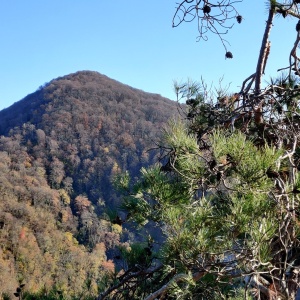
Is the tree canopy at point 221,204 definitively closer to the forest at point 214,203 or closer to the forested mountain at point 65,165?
the forest at point 214,203

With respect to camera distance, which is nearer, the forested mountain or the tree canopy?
the tree canopy

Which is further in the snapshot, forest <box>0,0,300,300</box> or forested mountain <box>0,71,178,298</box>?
forested mountain <box>0,71,178,298</box>

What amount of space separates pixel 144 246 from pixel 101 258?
2308cm

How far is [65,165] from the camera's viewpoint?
3391 centimetres

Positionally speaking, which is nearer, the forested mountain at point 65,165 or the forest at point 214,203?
the forest at point 214,203

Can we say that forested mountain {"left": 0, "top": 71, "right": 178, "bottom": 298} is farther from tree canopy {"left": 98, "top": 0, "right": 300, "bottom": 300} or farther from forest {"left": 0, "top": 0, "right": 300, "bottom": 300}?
tree canopy {"left": 98, "top": 0, "right": 300, "bottom": 300}

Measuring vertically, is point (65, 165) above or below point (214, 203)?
below

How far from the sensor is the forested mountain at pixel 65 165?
22359 mm

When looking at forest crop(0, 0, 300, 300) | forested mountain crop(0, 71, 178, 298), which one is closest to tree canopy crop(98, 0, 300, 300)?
forest crop(0, 0, 300, 300)

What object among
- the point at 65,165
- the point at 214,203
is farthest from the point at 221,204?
the point at 65,165

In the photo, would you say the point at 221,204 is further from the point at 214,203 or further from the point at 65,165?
the point at 65,165

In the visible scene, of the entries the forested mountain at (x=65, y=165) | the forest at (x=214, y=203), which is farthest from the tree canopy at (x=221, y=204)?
the forested mountain at (x=65, y=165)

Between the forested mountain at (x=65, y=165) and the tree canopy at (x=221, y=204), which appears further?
the forested mountain at (x=65, y=165)

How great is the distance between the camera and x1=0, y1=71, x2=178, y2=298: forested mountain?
22359 mm
